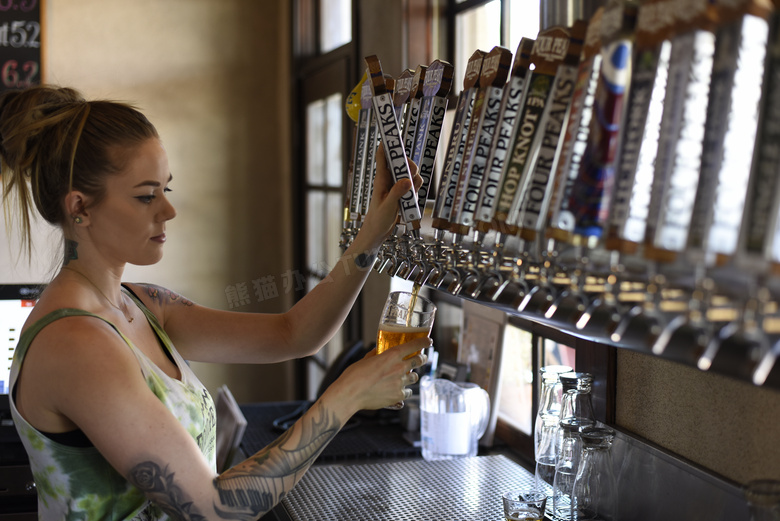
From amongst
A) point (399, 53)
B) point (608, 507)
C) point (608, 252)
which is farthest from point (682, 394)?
point (399, 53)

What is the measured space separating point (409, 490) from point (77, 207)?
907 mm

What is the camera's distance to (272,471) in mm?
1273

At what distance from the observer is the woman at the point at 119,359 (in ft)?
3.96

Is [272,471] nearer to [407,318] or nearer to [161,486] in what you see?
[161,486]

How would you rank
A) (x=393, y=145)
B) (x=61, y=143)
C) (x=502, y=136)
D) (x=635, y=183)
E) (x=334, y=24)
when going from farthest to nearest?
1. (x=334, y=24)
2. (x=61, y=143)
3. (x=393, y=145)
4. (x=502, y=136)
5. (x=635, y=183)

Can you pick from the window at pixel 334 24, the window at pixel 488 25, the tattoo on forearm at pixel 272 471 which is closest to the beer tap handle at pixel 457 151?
the tattoo on forearm at pixel 272 471

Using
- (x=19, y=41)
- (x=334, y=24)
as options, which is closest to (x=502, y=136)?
(x=334, y=24)

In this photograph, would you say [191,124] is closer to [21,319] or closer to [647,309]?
[21,319]

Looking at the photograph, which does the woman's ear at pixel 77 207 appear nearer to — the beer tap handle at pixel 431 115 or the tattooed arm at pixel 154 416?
the tattooed arm at pixel 154 416

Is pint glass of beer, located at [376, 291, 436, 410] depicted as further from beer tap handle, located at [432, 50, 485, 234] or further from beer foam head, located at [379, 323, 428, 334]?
beer tap handle, located at [432, 50, 485, 234]

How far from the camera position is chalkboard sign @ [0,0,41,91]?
154 inches

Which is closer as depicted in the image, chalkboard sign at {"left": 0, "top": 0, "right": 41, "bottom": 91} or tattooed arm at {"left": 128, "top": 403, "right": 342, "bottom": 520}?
tattooed arm at {"left": 128, "top": 403, "right": 342, "bottom": 520}

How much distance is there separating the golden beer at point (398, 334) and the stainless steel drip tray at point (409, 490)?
0.39 metres

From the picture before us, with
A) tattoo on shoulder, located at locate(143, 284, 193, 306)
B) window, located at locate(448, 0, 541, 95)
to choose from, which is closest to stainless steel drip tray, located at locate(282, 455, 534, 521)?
tattoo on shoulder, located at locate(143, 284, 193, 306)
